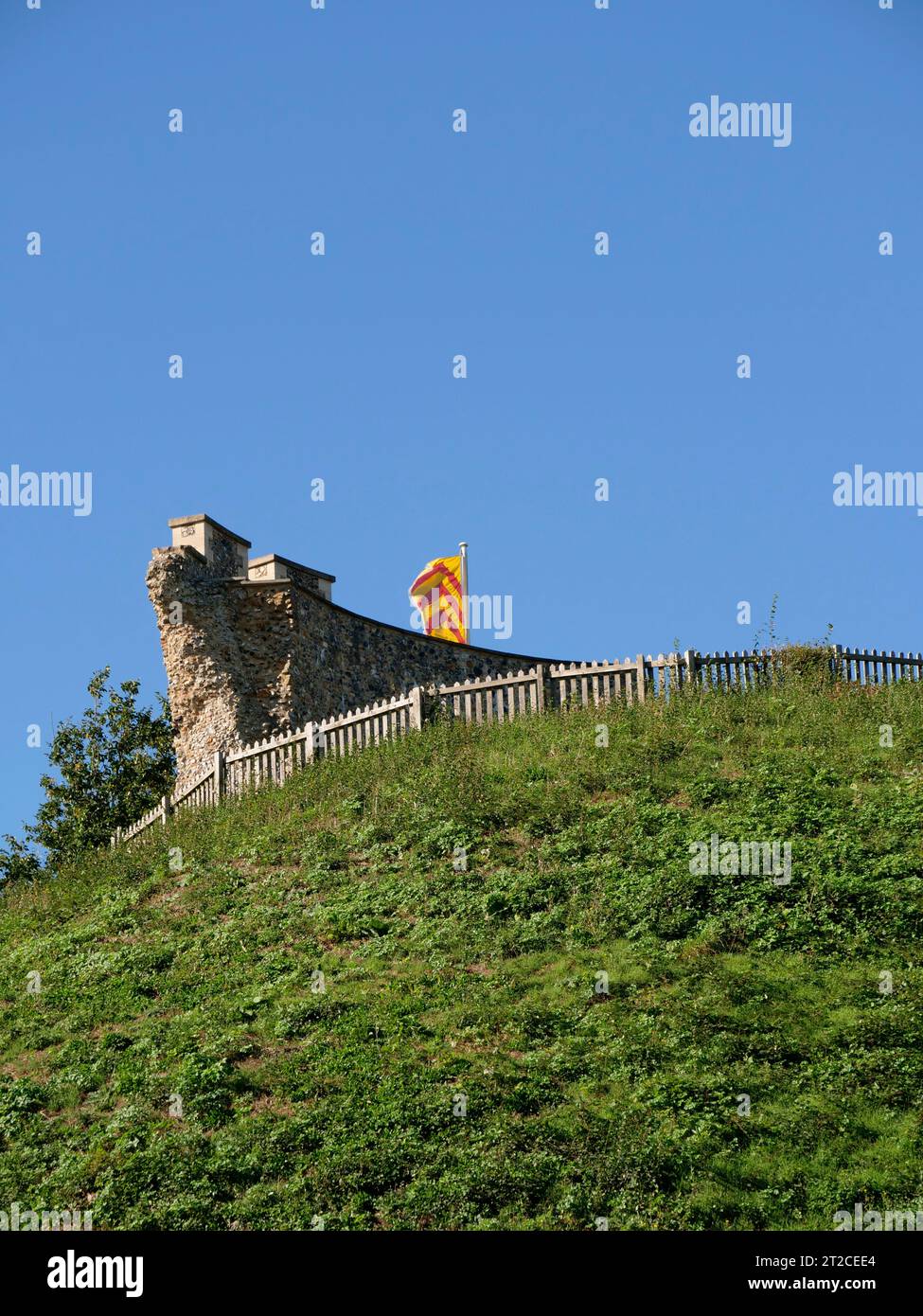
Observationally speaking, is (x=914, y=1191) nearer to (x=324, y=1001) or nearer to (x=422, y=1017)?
(x=422, y=1017)

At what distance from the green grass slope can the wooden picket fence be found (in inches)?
24.7

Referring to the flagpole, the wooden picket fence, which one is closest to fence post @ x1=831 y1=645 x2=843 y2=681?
the wooden picket fence

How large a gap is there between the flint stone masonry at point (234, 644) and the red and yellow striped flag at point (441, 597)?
798 centimetres

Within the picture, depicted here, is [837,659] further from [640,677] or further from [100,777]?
[100,777]

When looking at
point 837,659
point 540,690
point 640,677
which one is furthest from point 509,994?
point 837,659

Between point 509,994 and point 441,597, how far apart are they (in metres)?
23.5

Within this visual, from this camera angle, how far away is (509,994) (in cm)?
1415

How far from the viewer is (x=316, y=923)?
55.4ft

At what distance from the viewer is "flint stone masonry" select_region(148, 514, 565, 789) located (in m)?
26.4

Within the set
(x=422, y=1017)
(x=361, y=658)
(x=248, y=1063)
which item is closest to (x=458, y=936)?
(x=422, y=1017)

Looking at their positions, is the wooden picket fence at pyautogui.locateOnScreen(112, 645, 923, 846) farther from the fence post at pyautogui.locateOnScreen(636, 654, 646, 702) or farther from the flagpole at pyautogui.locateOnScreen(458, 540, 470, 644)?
the flagpole at pyautogui.locateOnScreen(458, 540, 470, 644)

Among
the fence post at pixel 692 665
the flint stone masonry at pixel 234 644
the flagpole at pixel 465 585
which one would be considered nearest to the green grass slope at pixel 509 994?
the fence post at pixel 692 665

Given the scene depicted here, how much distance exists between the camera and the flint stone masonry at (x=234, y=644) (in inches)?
1040
